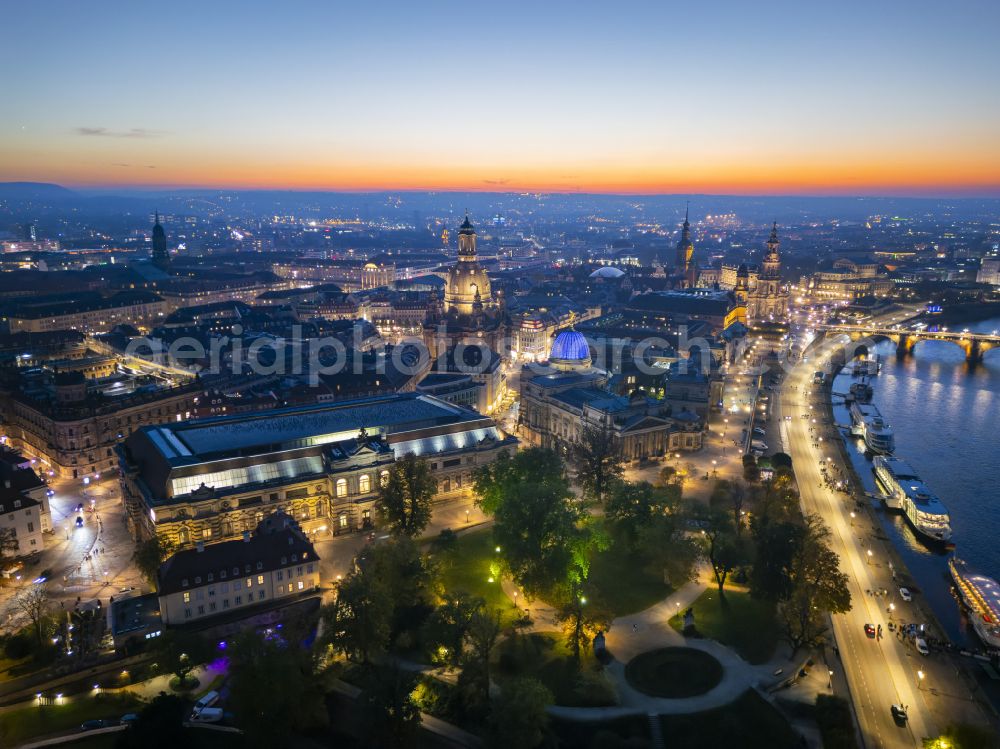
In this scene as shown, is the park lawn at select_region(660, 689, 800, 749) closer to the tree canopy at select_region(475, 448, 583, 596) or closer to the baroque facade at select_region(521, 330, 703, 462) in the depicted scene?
the tree canopy at select_region(475, 448, 583, 596)

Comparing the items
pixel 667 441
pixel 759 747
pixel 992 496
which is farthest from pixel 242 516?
pixel 992 496

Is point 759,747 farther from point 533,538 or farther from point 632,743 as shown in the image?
point 533,538

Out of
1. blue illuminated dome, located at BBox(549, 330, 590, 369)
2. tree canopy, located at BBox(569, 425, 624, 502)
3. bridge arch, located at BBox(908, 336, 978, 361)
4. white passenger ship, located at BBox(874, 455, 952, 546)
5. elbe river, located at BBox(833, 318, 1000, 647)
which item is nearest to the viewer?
elbe river, located at BBox(833, 318, 1000, 647)

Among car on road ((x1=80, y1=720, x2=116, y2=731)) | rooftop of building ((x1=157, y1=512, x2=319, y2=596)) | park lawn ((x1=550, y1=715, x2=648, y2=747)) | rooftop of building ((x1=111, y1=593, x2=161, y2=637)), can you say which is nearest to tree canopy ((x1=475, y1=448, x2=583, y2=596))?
park lawn ((x1=550, y1=715, x2=648, y2=747))

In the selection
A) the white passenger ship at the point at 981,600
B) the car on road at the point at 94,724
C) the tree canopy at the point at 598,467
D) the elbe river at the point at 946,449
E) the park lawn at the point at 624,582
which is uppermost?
the tree canopy at the point at 598,467

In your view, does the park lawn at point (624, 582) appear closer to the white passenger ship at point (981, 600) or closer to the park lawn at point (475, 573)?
the park lawn at point (475, 573)

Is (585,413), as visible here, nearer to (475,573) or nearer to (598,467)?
Result: (598,467)

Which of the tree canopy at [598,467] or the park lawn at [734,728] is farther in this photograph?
the tree canopy at [598,467]

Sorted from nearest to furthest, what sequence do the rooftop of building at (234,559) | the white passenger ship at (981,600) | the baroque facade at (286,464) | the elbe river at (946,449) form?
the rooftop of building at (234,559) < the white passenger ship at (981,600) < the baroque facade at (286,464) < the elbe river at (946,449)

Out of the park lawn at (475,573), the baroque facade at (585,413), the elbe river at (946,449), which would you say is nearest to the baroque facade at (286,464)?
the park lawn at (475,573)
